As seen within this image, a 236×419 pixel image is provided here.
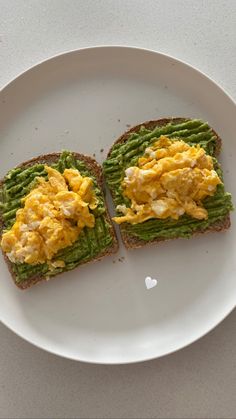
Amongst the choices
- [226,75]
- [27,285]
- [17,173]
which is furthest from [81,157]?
[226,75]

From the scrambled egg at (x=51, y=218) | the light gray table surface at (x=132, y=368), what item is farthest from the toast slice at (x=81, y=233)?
the light gray table surface at (x=132, y=368)

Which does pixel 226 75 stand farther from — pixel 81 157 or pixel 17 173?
pixel 17 173

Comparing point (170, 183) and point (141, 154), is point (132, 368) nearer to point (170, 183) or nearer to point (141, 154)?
point (170, 183)


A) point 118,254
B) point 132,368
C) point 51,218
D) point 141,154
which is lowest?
point 132,368

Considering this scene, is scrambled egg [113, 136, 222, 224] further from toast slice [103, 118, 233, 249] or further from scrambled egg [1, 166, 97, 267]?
scrambled egg [1, 166, 97, 267]

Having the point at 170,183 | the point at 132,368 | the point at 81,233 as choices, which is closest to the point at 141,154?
the point at 170,183

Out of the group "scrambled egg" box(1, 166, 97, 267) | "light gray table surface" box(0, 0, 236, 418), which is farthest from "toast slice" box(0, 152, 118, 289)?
"light gray table surface" box(0, 0, 236, 418)
